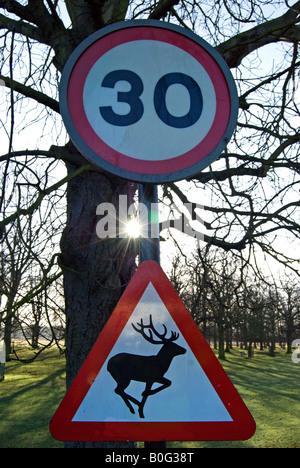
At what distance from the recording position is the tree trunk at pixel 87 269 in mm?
2828

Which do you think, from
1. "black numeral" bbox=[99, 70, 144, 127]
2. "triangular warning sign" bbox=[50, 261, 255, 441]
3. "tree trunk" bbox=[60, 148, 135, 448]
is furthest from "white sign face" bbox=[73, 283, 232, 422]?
"tree trunk" bbox=[60, 148, 135, 448]

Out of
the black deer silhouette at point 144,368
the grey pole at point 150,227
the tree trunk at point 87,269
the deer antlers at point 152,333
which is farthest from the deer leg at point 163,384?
the tree trunk at point 87,269

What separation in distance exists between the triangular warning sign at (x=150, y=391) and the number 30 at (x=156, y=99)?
688 mm

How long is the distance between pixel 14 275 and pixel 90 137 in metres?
1.95

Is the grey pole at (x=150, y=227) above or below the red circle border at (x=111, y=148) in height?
below

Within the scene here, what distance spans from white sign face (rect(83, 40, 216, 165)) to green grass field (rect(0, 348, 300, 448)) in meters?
4.56

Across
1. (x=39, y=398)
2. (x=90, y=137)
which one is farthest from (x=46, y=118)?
(x=39, y=398)

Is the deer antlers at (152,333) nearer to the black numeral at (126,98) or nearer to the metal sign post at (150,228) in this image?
the metal sign post at (150,228)

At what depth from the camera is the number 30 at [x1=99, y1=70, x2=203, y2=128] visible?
4.75 ft

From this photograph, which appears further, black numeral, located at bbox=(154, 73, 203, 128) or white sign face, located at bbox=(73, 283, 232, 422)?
black numeral, located at bbox=(154, 73, 203, 128)

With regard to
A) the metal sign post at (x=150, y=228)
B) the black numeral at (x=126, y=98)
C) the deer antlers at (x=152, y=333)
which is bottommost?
the deer antlers at (x=152, y=333)

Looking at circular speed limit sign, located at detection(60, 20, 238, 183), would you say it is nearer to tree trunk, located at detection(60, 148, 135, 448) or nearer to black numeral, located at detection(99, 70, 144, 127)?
black numeral, located at detection(99, 70, 144, 127)

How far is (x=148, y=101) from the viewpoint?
4.77 ft

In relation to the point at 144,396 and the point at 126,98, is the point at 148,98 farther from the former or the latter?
the point at 144,396
